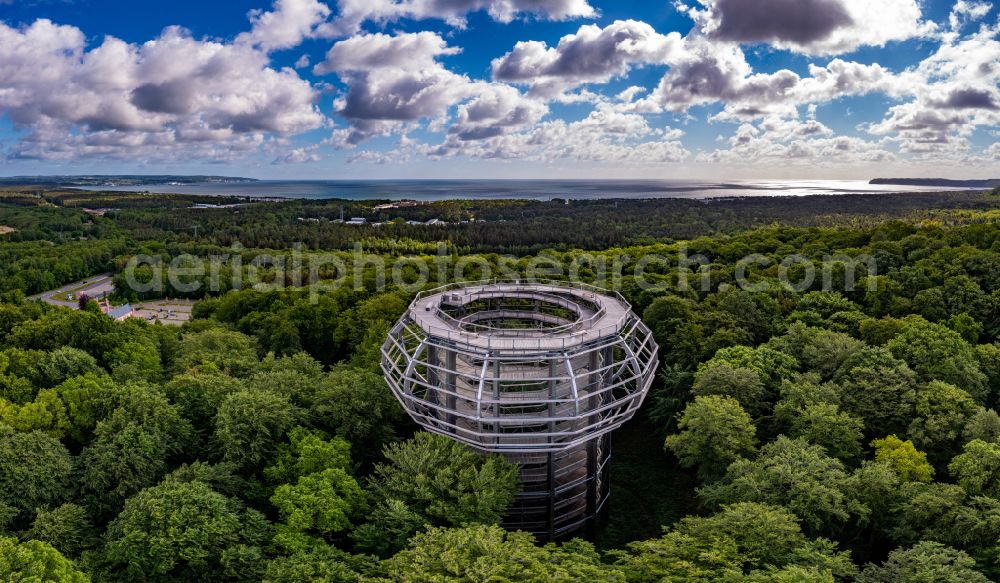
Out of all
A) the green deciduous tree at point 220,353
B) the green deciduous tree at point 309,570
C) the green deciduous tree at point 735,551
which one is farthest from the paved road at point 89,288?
the green deciduous tree at point 735,551

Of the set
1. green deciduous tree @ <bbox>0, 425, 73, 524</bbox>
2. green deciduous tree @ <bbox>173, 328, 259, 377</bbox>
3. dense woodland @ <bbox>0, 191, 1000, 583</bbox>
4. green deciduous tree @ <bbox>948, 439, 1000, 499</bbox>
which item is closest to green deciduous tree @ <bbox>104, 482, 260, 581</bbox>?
dense woodland @ <bbox>0, 191, 1000, 583</bbox>

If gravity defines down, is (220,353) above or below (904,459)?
above

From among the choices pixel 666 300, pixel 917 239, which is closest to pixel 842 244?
pixel 917 239

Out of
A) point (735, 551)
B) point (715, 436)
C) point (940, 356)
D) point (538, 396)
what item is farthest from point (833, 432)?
point (538, 396)

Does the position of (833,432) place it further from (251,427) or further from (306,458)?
(251,427)

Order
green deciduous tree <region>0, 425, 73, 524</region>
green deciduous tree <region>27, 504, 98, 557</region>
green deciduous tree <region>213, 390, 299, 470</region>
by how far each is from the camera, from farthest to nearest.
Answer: green deciduous tree <region>213, 390, 299, 470</region> < green deciduous tree <region>0, 425, 73, 524</region> < green deciduous tree <region>27, 504, 98, 557</region>

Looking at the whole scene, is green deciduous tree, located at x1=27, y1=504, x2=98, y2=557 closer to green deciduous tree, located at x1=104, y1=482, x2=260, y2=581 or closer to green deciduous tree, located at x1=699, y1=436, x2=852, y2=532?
green deciduous tree, located at x1=104, y1=482, x2=260, y2=581
